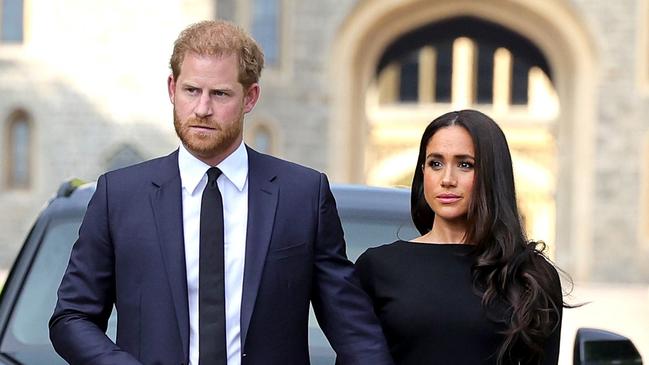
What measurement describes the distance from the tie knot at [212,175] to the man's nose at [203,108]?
165 millimetres

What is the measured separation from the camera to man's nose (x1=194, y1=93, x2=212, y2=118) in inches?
107

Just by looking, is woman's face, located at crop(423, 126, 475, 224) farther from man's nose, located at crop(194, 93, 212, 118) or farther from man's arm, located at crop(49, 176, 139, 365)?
man's arm, located at crop(49, 176, 139, 365)

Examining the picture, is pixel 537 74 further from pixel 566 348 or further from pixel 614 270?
pixel 566 348

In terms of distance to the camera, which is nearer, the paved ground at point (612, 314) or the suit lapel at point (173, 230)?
the suit lapel at point (173, 230)

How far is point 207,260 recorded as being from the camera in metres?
2.78

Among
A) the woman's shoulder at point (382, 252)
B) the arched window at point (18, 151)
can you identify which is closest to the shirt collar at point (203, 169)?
the woman's shoulder at point (382, 252)

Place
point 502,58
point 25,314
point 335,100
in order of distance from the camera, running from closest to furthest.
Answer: point 25,314 < point 335,100 < point 502,58

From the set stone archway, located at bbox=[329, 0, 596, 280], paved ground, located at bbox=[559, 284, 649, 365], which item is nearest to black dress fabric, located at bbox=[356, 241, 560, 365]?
paved ground, located at bbox=[559, 284, 649, 365]

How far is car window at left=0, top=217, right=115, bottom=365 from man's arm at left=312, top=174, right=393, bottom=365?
3.76 ft

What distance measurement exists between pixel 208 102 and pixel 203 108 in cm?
2

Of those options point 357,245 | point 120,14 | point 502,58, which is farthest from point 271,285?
point 502,58

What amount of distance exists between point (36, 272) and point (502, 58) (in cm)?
4450

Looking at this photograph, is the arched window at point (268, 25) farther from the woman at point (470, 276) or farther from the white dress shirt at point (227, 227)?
the white dress shirt at point (227, 227)

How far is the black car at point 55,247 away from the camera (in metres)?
3.88
